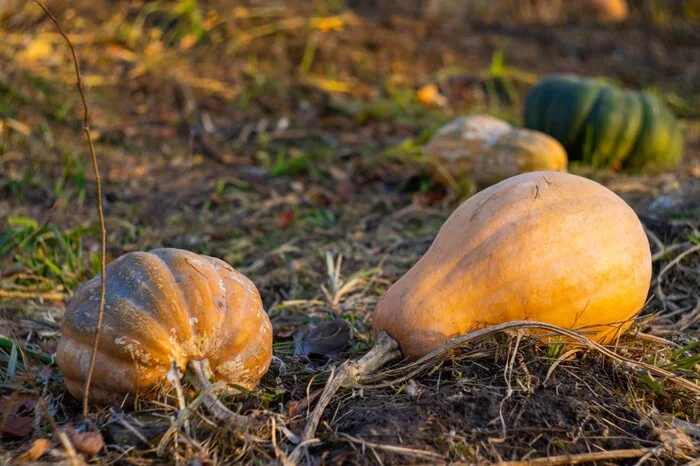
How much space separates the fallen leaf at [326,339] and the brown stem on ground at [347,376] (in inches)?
10.2

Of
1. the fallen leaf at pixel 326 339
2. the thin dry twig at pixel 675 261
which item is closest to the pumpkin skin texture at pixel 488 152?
the thin dry twig at pixel 675 261

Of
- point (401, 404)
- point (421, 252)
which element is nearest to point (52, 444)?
point (401, 404)

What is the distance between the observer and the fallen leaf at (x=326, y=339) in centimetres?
269

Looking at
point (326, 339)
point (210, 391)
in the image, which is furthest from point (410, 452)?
point (326, 339)

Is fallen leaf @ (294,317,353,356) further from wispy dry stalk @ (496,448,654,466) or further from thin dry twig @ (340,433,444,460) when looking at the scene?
wispy dry stalk @ (496,448,654,466)

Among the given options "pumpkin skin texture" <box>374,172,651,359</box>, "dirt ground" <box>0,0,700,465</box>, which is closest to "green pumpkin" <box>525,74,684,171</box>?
"dirt ground" <box>0,0,700,465</box>

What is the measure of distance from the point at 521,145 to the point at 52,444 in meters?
3.41

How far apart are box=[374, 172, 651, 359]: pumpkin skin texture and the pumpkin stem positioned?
605 mm

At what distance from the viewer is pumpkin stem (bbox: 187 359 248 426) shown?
6.64 feet

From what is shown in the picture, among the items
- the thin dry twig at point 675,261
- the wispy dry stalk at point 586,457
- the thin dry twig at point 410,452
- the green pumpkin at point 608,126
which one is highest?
the thin dry twig at point 410,452

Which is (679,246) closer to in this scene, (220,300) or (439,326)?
(439,326)

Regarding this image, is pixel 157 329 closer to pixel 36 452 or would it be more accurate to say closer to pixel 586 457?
pixel 36 452

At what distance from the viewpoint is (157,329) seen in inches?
83.7

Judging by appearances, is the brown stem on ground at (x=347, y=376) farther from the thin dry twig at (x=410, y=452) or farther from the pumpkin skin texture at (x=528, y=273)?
the thin dry twig at (x=410, y=452)
